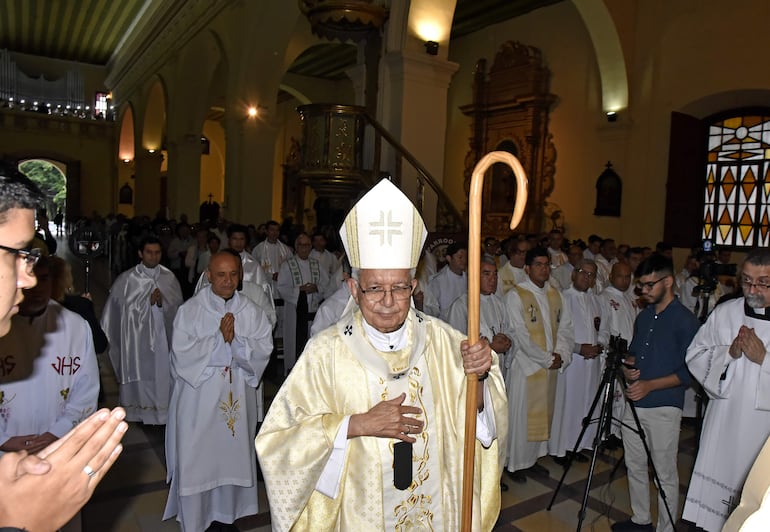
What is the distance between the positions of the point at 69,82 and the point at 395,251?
32968mm

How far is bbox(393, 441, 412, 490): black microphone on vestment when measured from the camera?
220 cm

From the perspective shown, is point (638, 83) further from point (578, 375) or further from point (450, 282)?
point (578, 375)

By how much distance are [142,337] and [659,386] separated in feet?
15.2

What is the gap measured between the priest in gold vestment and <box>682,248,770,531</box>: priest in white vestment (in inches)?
74.6

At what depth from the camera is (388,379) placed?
92.1 inches

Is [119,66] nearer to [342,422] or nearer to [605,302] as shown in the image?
[605,302]

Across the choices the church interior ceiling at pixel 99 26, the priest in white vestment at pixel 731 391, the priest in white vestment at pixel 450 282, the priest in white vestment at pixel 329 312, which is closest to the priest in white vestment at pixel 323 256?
the priest in white vestment at pixel 450 282

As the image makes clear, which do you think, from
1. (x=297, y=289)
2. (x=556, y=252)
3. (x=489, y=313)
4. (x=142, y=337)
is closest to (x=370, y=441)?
(x=489, y=313)

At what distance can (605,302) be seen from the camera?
573 centimetres

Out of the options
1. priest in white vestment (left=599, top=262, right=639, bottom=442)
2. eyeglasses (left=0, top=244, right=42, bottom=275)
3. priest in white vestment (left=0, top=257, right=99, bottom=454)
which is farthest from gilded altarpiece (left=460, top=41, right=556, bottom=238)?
eyeglasses (left=0, top=244, right=42, bottom=275)

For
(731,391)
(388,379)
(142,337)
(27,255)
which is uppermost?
(27,255)

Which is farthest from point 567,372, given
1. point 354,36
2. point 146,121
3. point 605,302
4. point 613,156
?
point 146,121

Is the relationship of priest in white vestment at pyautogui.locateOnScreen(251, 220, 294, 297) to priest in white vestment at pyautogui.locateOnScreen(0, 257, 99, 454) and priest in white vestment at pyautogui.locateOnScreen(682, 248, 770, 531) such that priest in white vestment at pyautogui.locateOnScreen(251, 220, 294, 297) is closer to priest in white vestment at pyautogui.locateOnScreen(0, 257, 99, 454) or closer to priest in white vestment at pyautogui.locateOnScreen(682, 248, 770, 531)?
priest in white vestment at pyautogui.locateOnScreen(0, 257, 99, 454)

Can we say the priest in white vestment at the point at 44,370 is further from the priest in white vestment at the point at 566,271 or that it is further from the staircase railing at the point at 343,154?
the priest in white vestment at the point at 566,271
